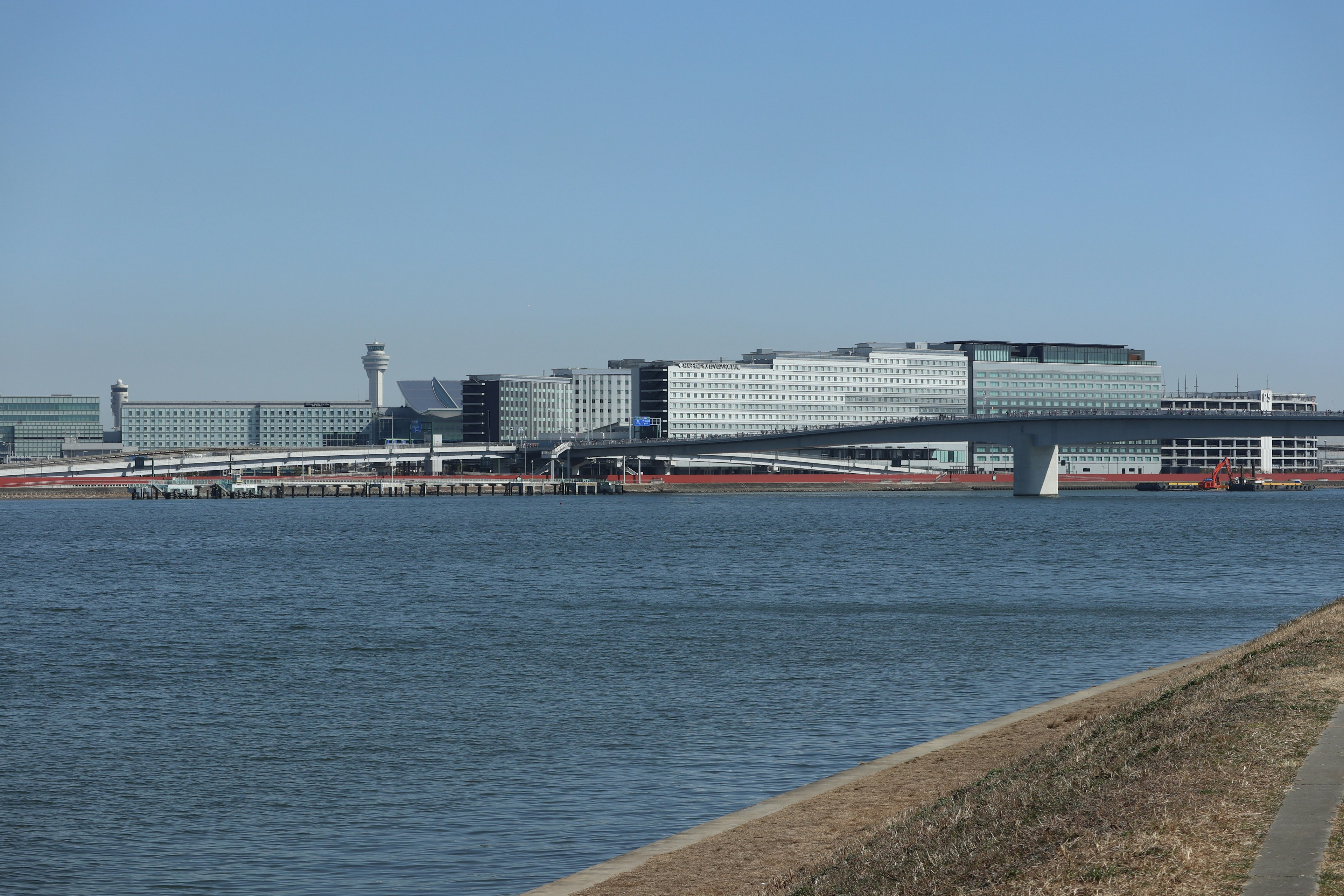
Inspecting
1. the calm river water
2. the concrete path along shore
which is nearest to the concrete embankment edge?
the calm river water

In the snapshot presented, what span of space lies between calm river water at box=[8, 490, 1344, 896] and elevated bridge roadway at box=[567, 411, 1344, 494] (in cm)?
6339

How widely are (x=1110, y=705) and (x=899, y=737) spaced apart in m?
3.37

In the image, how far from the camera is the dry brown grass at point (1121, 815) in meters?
9.19

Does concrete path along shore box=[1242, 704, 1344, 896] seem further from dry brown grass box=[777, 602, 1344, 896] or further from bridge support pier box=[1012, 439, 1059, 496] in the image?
bridge support pier box=[1012, 439, 1059, 496]

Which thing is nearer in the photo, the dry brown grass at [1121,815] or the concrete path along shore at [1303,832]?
the concrete path along shore at [1303,832]

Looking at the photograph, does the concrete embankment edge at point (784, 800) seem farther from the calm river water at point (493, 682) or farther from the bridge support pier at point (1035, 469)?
the bridge support pier at point (1035, 469)

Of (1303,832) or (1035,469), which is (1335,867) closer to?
(1303,832)

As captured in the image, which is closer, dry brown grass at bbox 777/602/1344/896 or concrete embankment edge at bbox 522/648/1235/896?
dry brown grass at bbox 777/602/1344/896

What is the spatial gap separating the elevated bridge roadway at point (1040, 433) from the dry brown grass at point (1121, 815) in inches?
4935

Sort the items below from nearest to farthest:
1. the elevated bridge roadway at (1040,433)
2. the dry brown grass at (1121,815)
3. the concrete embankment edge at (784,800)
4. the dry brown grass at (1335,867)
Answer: the dry brown grass at (1335,867) → the dry brown grass at (1121,815) → the concrete embankment edge at (784,800) → the elevated bridge roadway at (1040,433)

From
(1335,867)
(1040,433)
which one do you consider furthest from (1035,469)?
(1335,867)

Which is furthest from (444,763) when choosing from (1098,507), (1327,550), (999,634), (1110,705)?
(1098,507)

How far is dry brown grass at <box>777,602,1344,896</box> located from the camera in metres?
9.19

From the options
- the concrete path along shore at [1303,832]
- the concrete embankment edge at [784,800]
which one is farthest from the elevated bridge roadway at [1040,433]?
the concrete path along shore at [1303,832]
